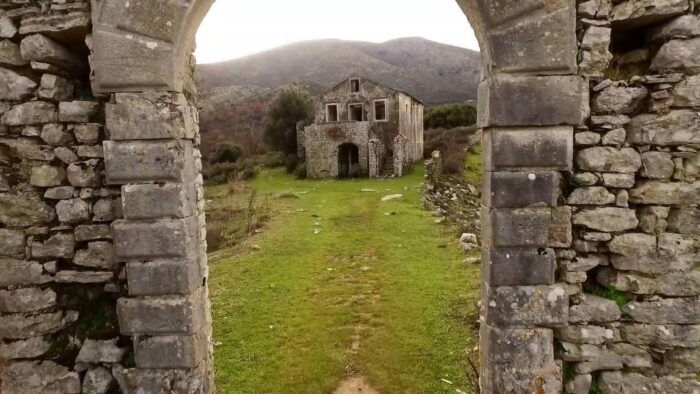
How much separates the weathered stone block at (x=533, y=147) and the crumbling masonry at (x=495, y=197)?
0.03 feet

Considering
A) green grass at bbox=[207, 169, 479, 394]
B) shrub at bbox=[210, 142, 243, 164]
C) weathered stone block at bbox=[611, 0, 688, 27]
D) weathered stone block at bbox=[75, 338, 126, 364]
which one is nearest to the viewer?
weathered stone block at bbox=[611, 0, 688, 27]

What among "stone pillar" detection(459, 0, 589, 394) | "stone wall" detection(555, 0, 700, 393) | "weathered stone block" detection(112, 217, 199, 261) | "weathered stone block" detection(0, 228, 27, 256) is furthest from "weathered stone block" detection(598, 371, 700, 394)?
"weathered stone block" detection(0, 228, 27, 256)

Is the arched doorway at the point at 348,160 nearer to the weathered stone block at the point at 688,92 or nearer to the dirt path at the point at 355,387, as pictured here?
the dirt path at the point at 355,387

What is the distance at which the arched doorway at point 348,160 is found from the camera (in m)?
26.4

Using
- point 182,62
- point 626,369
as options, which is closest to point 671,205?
point 626,369

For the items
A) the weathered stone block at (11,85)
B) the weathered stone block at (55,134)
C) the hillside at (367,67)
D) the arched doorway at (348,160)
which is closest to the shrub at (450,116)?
the arched doorway at (348,160)

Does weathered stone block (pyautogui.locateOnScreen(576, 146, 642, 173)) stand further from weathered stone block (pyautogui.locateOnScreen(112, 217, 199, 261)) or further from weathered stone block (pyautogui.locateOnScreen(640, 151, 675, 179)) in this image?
weathered stone block (pyautogui.locateOnScreen(112, 217, 199, 261))

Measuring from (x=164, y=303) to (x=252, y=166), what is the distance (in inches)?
1012

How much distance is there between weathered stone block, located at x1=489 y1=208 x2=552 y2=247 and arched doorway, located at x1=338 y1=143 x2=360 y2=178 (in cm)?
2293

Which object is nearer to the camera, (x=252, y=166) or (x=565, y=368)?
(x=565, y=368)

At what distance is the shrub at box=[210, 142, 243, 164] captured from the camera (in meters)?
31.5

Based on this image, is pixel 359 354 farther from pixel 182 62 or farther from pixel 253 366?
pixel 182 62

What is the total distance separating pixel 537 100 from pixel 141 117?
10.1 ft

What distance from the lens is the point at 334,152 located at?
1039 inches
